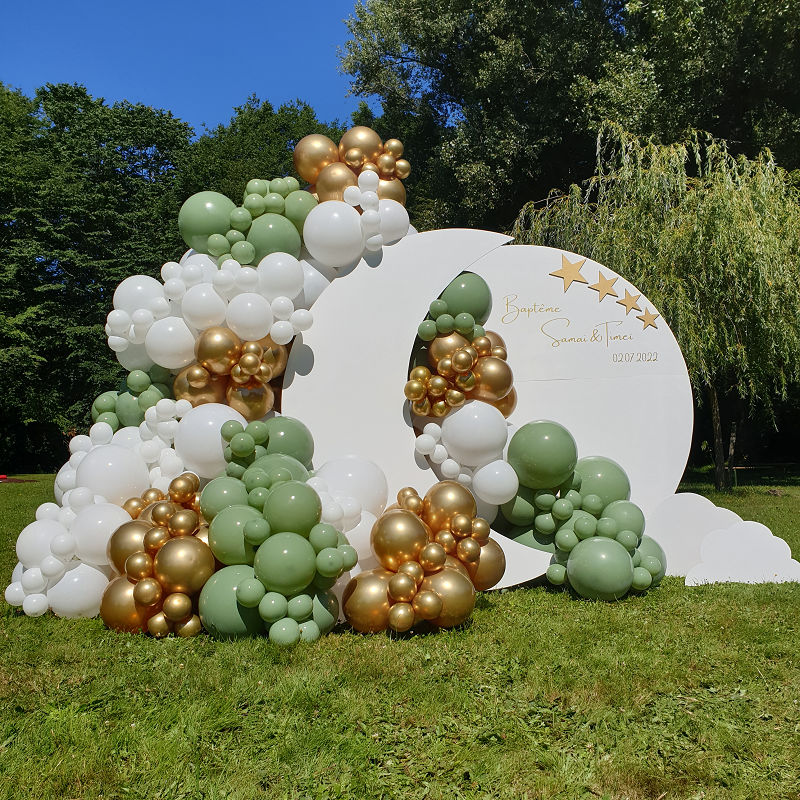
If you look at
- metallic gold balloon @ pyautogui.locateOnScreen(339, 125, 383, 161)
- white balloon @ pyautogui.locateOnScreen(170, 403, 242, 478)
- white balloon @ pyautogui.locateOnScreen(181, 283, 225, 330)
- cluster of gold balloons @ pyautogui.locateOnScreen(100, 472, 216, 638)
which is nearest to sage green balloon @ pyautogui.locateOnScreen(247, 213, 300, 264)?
white balloon @ pyautogui.locateOnScreen(181, 283, 225, 330)

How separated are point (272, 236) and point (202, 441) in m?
1.87

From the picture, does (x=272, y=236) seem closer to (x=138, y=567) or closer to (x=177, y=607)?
(x=138, y=567)

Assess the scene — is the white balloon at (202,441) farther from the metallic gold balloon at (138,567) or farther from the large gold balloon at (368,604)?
the large gold balloon at (368,604)

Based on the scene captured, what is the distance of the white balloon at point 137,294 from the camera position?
5896 mm

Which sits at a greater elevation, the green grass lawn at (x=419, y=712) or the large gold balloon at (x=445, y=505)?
the large gold balloon at (x=445, y=505)

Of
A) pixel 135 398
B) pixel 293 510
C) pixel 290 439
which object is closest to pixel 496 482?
pixel 290 439

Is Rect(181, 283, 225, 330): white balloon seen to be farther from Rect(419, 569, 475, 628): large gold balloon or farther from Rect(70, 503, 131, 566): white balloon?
Rect(419, 569, 475, 628): large gold balloon

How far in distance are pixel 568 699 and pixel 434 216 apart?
17995 millimetres

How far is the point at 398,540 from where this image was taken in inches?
178

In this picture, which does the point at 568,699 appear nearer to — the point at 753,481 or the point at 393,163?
the point at 393,163

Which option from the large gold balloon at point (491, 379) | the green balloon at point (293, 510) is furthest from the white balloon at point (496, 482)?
the green balloon at point (293, 510)

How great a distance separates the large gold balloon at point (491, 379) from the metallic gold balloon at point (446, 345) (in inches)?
8.4

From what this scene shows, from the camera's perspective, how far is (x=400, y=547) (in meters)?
4.50

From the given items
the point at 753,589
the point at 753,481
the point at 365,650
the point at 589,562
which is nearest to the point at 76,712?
the point at 365,650
